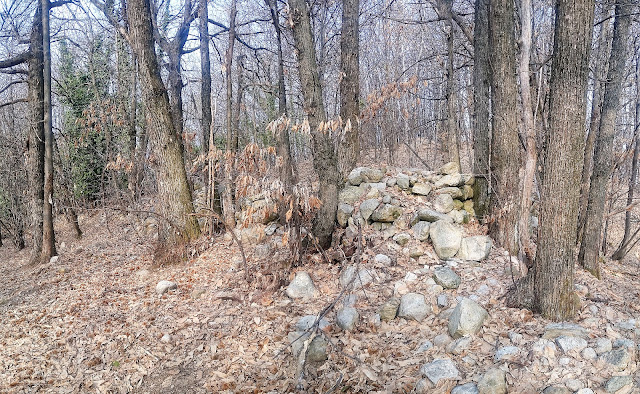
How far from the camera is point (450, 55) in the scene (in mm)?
8633

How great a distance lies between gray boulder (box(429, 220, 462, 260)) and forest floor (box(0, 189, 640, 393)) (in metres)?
0.14

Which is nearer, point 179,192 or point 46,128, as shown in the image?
point 179,192

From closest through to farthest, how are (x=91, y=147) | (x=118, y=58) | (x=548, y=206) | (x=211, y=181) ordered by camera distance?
(x=548, y=206), (x=211, y=181), (x=118, y=58), (x=91, y=147)

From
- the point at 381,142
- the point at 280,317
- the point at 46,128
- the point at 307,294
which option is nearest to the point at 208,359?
the point at 280,317

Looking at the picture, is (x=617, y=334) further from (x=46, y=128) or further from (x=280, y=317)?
(x=46, y=128)

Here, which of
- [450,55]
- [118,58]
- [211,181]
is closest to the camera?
[211,181]

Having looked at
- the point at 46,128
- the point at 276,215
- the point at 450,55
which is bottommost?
the point at 276,215

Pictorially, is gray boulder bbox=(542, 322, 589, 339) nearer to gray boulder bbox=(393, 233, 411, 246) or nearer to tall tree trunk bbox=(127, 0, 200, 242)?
gray boulder bbox=(393, 233, 411, 246)

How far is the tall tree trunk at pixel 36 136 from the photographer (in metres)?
7.65

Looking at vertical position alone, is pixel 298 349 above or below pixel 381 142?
below

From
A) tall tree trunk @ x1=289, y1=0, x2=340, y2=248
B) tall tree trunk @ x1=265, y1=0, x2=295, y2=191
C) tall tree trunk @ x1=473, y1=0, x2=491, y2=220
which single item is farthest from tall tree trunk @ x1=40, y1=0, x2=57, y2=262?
tall tree trunk @ x1=473, y1=0, x2=491, y2=220

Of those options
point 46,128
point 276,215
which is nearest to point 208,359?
point 276,215

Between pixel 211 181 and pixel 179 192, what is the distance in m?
0.62

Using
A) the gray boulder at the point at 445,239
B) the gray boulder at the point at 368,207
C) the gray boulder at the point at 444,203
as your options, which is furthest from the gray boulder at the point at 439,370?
the gray boulder at the point at 444,203
